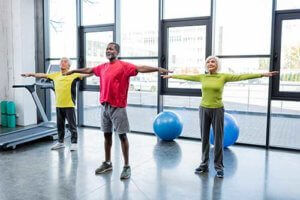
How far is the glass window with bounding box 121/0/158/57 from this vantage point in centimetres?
612

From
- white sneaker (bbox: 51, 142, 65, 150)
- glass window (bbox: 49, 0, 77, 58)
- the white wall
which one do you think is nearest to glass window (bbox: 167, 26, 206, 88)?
white sneaker (bbox: 51, 142, 65, 150)

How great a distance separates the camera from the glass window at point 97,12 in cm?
650

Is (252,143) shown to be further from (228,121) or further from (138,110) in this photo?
(138,110)

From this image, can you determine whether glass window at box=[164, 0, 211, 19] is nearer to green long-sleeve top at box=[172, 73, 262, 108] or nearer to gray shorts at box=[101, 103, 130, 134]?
green long-sleeve top at box=[172, 73, 262, 108]

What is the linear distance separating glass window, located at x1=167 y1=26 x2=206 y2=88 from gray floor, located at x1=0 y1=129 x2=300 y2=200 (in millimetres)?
1546

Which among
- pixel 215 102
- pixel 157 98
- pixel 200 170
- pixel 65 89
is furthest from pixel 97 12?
pixel 200 170

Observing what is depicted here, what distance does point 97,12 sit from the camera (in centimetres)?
671

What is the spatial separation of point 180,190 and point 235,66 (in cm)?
293

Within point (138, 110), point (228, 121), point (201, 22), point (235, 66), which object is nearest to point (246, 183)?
point (228, 121)

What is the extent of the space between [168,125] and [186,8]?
7.69 ft

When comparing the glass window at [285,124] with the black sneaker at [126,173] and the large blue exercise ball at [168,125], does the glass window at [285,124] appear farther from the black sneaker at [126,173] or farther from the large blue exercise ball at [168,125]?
the black sneaker at [126,173]

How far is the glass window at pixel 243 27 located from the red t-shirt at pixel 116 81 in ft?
8.41

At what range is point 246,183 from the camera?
358 cm

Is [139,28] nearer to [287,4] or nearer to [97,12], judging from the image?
[97,12]
